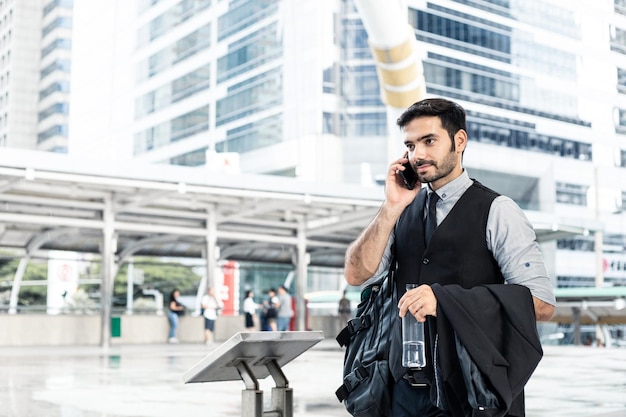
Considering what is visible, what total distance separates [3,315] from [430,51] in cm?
4447

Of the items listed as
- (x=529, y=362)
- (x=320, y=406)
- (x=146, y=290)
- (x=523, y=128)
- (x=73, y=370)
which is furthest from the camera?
(x=523, y=128)

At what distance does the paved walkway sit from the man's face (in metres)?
5.17

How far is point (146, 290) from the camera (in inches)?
2237

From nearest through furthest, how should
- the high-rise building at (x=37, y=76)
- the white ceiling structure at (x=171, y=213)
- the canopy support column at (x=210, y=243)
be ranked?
the white ceiling structure at (x=171, y=213) < the canopy support column at (x=210, y=243) < the high-rise building at (x=37, y=76)

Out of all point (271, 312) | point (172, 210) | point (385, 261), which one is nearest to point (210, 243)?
point (172, 210)

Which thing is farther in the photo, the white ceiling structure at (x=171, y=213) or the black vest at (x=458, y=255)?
the white ceiling structure at (x=171, y=213)

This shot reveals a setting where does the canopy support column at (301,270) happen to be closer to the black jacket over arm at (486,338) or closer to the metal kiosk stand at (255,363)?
the metal kiosk stand at (255,363)

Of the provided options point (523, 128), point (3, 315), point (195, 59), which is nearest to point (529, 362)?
point (3, 315)

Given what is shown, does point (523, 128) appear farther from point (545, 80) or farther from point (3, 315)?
point (3, 315)

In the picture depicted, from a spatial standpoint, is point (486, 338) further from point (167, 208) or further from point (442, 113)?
point (167, 208)

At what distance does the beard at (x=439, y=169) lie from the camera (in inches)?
103

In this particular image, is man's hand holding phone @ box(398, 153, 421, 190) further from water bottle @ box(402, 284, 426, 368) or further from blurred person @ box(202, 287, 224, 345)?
blurred person @ box(202, 287, 224, 345)

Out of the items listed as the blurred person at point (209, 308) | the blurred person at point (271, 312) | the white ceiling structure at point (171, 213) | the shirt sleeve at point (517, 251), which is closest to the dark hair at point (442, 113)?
the shirt sleeve at point (517, 251)

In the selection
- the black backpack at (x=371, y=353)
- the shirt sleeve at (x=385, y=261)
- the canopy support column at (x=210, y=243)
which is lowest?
the black backpack at (x=371, y=353)
